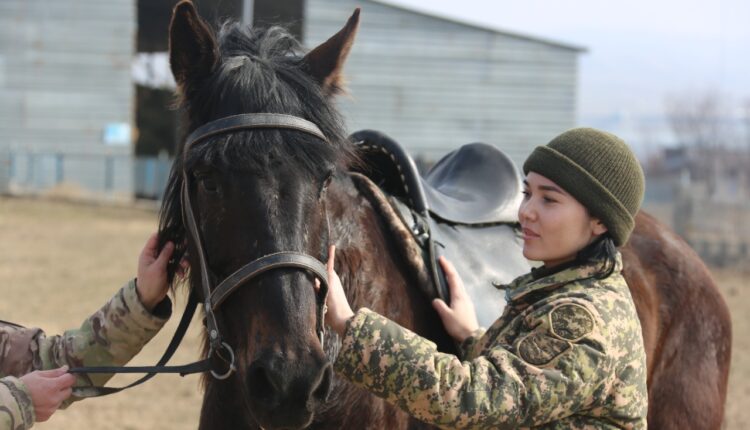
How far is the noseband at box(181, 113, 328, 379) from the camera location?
6.97 feet

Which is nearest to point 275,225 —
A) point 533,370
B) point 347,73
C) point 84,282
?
point 533,370

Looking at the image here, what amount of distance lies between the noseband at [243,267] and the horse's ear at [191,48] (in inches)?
8.2

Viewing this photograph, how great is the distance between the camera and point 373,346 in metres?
2.12

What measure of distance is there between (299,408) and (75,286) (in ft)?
→ 31.8

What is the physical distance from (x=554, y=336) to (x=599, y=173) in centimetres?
44

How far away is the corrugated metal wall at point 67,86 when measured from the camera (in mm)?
22641

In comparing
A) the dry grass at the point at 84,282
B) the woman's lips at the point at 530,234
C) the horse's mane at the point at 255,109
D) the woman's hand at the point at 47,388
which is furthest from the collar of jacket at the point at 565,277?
the dry grass at the point at 84,282

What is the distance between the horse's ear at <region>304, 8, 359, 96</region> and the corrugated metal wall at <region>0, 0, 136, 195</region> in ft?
69.7

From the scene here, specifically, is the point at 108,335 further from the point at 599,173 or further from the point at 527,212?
the point at 599,173

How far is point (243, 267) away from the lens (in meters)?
2.15

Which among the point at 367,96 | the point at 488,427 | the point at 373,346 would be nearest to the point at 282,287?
the point at 373,346

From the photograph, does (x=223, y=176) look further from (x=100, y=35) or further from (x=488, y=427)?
(x=100, y=35)

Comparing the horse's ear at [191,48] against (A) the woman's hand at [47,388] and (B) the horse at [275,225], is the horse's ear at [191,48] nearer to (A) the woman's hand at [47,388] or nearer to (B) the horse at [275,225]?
(B) the horse at [275,225]

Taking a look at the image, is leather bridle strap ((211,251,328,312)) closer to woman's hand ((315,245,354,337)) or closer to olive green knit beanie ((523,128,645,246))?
woman's hand ((315,245,354,337))
